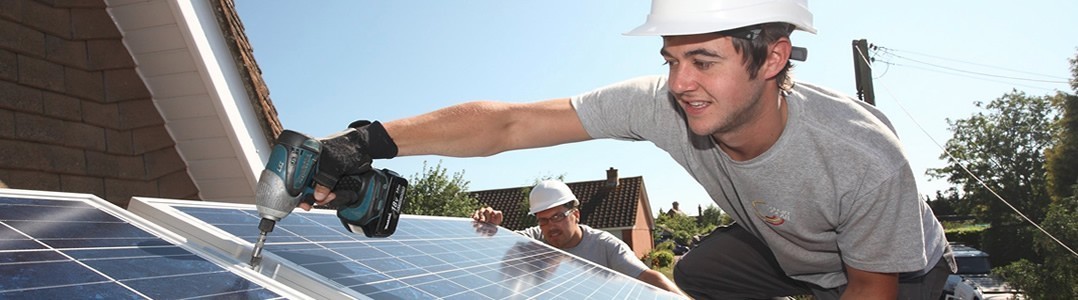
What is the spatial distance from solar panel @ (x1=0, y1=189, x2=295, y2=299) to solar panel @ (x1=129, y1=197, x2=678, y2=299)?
0.18m

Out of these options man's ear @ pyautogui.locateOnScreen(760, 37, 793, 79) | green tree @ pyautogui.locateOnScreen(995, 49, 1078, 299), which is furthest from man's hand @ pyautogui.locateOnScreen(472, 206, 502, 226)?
green tree @ pyautogui.locateOnScreen(995, 49, 1078, 299)

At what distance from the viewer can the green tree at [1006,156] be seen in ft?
152

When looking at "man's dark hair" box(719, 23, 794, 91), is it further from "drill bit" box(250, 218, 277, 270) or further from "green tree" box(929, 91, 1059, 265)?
"green tree" box(929, 91, 1059, 265)

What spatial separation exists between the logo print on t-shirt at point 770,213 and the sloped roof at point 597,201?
3611 cm

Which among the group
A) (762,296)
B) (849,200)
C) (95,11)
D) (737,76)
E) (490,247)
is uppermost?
(95,11)

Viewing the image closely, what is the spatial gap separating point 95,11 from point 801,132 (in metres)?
3.72

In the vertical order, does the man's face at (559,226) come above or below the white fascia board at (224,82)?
below

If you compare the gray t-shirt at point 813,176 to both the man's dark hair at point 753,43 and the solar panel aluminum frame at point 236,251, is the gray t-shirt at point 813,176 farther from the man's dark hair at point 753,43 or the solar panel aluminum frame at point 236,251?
the solar panel aluminum frame at point 236,251

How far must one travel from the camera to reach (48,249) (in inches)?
63.4

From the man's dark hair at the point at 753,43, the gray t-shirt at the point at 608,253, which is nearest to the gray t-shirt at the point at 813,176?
the man's dark hair at the point at 753,43

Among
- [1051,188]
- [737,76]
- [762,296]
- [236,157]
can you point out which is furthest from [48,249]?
[1051,188]

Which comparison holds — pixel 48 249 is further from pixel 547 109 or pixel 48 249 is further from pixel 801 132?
pixel 801 132

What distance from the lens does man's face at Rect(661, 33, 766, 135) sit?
2.68m

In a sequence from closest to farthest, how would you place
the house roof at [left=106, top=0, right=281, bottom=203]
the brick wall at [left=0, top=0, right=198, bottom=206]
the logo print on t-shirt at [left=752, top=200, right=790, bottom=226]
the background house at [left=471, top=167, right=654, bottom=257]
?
the logo print on t-shirt at [left=752, top=200, right=790, bottom=226] → the brick wall at [left=0, top=0, right=198, bottom=206] → the house roof at [left=106, top=0, right=281, bottom=203] → the background house at [left=471, top=167, right=654, bottom=257]
